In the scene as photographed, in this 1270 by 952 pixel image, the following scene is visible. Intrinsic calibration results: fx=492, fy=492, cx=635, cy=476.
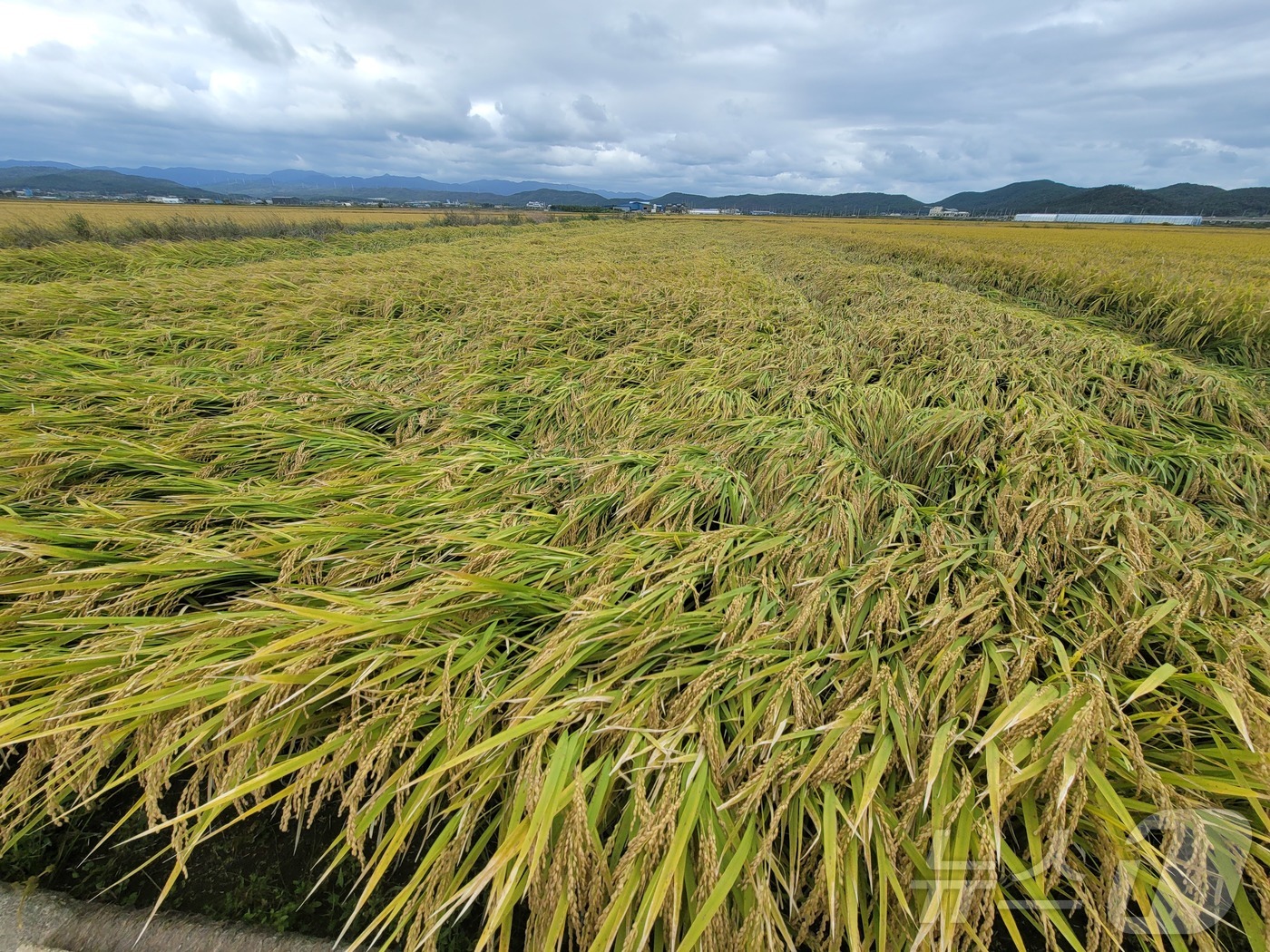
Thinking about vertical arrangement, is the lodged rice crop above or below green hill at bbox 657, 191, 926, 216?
below

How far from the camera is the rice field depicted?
108cm

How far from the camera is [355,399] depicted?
3.57m

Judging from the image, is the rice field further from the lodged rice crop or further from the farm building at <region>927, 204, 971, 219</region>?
the farm building at <region>927, 204, 971, 219</region>

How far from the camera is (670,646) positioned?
5.13ft

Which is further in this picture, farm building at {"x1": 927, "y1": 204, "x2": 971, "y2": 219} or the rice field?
farm building at {"x1": 927, "y1": 204, "x2": 971, "y2": 219}

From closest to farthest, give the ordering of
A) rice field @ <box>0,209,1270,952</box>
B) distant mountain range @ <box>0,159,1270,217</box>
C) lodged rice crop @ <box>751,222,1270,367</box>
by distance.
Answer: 1. rice field @ <box>0,209,1270,952</box>
2. lodged rice crop @ <box>751,222,1270,367</box>
3. distant mountain range @ <box>0,159,1270,217</box>

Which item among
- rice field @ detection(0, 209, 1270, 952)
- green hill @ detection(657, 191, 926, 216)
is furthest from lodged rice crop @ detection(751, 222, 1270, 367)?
green hill @ detection(657, 191, 926, 216)

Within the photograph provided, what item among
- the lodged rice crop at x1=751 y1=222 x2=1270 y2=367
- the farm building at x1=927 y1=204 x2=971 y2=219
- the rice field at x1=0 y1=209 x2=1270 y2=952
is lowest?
the rice field at x1=0 y1=209 x2=1270 y2=952

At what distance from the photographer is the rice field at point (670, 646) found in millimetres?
1082

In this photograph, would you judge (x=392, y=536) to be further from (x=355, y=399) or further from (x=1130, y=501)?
(x=1130, y=501)

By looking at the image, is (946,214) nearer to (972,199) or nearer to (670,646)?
(972,199)

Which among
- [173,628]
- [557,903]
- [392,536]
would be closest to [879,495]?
[557,903]

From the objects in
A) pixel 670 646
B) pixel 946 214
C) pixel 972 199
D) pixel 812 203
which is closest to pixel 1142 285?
pixel 670 646

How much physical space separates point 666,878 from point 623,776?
0.24 meters
